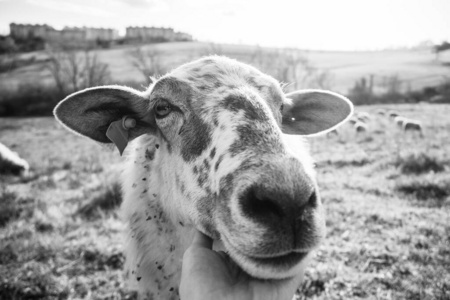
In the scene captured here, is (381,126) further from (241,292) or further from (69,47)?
(69,47)

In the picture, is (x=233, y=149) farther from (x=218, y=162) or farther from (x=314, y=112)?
(x=314, y=112)

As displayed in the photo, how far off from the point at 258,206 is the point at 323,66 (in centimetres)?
7477

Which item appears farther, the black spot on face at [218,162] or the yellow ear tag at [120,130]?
the yellow ear tag at [120,130]

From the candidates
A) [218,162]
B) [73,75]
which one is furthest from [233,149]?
[73,75]

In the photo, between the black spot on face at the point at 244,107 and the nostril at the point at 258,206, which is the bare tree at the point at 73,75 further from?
the nostril at the point at 258,206

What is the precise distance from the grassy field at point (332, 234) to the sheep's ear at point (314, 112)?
2031 mm

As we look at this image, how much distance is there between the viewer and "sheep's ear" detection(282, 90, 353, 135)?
10.9 ft

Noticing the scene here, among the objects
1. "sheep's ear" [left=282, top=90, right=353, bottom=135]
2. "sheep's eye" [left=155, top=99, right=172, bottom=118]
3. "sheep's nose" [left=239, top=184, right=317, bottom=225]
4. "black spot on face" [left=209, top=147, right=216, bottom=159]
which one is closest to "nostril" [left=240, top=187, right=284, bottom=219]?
"sheep's nose" [left=239, top=184, right=317, bottom=225]

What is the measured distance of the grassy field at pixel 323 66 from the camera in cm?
4696

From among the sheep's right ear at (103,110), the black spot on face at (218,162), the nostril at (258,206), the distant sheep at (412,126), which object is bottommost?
the distant sheep at (412,126)

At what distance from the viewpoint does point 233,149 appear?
5.93 ft

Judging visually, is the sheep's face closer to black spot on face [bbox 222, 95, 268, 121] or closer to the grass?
black spot on face [bbox 222, 95, 268, 121]

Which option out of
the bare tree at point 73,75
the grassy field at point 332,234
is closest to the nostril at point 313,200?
the grassy field at point 332,234

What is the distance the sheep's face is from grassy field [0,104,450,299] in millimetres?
2205
